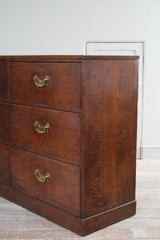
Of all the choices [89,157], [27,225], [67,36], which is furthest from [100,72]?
[67,36]

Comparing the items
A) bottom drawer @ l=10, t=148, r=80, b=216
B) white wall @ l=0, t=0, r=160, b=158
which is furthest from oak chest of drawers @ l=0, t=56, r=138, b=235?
white wall @ l=0, t=0, r=160, b=158

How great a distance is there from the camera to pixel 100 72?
5.87 feet

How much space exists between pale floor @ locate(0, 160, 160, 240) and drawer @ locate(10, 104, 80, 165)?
36cm

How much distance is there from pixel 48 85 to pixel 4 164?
0.66 metres

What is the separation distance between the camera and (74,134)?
179 cm

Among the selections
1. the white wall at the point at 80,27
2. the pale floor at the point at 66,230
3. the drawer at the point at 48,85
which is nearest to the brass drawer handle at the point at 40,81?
the drawer at the point at 48,85

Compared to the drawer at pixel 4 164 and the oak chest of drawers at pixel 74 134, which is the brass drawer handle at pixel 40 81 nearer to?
the oak chest of drawers at pixel 74 134

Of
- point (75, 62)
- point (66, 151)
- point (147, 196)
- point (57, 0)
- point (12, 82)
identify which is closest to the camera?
point (75, 62)

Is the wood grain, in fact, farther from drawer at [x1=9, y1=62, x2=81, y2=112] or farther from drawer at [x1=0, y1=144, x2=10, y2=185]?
drawer at [x1=0, y1=144, x2=10, y2=185]

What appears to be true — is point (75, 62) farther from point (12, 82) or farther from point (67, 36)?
point (67, 36)

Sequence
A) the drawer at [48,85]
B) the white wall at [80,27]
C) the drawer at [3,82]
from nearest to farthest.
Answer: the drawer at [48,85]
the drawer at [3,82]
the white wall at [80,27]

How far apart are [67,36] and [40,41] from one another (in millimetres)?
236

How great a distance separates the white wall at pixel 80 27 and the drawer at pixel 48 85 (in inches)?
45.3

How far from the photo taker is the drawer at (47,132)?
71.0 inches
